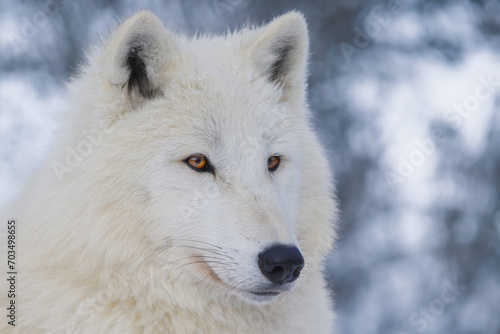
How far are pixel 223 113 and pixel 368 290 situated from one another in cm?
846

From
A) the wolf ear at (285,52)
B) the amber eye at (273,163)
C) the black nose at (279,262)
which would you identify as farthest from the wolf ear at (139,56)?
the black nose at (279,262)

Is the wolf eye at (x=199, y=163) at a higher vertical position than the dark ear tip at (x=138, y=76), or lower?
lower

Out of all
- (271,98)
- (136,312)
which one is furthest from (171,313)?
(271,98)

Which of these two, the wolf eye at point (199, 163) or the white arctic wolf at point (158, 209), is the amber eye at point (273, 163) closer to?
the white arctic wolf at point (158, 209)

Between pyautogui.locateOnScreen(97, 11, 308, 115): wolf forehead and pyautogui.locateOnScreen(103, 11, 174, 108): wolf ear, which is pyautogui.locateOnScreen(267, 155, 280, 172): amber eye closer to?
pyautogui.locateOnScreen(97, 11, 308, 115): wolf forehead

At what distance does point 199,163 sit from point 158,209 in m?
0.33

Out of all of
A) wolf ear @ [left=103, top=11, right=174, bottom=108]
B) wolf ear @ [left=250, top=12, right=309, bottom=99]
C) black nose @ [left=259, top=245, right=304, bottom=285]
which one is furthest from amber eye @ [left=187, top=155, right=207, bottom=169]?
wolf ear @ [left=250, top=12, right=309, bottom=99]

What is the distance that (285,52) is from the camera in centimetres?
361

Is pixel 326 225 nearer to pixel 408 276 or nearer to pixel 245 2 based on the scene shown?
pixel 245 2

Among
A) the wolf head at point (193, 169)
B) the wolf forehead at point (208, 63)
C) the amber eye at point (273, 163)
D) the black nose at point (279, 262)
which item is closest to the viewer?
the black nose at point (279, 262)

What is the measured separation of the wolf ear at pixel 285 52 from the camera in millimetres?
3408

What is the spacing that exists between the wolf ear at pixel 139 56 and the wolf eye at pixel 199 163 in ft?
1.45

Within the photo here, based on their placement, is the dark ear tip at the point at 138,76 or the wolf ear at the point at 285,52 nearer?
the dark ear tip at the point at 138,76

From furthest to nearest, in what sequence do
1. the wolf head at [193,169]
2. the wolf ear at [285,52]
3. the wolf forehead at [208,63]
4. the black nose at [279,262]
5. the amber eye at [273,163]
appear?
the wolf ear at [285,52], the amber eye at [273,163], the wolf forehead at [208,63], the wolf head at [193,169], the black nose at [279,262]
